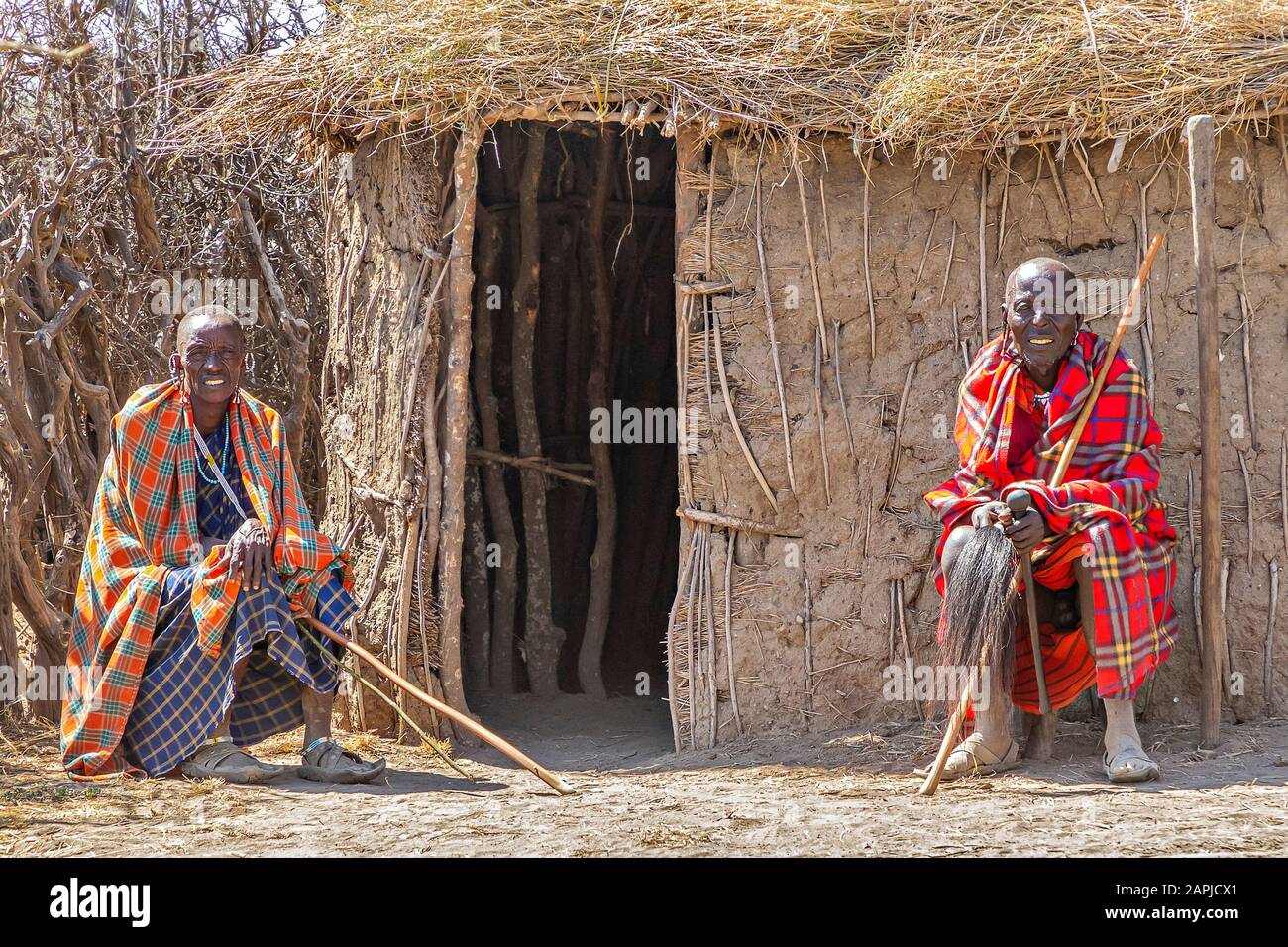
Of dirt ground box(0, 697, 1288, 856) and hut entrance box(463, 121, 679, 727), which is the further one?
hut entrance box(463, 121, 679, 727)

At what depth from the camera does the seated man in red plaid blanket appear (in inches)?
189

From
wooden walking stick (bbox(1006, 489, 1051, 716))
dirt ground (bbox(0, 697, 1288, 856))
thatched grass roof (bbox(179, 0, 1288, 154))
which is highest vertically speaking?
thatched grass roof (bbox(179, 0, 1288, 154))

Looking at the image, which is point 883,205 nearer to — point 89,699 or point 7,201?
point 89,699

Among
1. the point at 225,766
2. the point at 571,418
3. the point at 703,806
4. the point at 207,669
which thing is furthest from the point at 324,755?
the point at 571,418

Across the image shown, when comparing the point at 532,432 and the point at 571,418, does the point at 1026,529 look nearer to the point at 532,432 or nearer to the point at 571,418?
the point at 532,432

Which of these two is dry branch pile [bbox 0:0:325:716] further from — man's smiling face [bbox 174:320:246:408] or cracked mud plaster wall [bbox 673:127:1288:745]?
cracked mud plaster wall [bbox 673:127:1288:745]

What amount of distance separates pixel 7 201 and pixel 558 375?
274 cm

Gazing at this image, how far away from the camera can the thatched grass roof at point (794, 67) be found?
5422mm

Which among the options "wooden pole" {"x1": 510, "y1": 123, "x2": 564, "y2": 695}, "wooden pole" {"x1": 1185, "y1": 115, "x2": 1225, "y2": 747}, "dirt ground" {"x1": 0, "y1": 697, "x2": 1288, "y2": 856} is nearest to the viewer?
"dirt ground" {"x1": 0, "y1": 697, "x2": 1288, "y2": 856}

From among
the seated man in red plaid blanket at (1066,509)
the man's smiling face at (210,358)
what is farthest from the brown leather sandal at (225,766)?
the seated man in red plaid blanket at (1066,509)

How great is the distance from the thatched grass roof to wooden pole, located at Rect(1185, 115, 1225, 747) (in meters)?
0.28

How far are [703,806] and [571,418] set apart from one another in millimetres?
3315

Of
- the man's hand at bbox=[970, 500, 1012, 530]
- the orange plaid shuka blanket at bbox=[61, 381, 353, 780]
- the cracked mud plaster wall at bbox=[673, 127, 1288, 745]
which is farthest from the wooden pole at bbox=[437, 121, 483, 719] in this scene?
the man's hand at bbox=[970, 500, 1012, 530]

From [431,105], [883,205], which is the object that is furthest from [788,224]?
[431,105]
